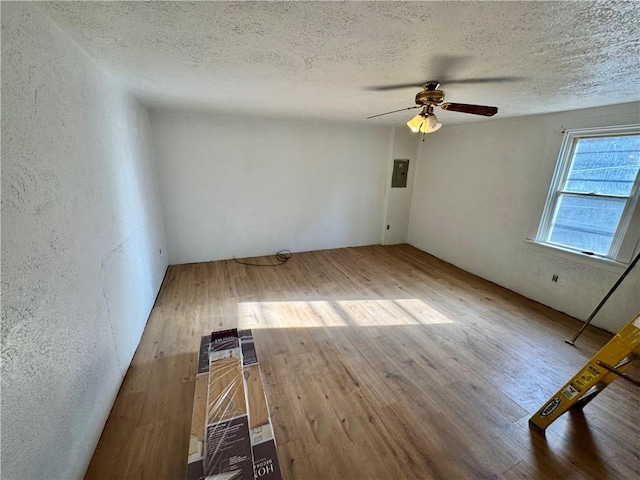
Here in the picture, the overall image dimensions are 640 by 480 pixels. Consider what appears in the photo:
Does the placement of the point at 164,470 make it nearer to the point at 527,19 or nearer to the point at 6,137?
the point at 6,137

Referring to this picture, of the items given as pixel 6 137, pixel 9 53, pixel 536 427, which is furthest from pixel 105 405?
pixel 536 427

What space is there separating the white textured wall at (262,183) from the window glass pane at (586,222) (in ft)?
8.54

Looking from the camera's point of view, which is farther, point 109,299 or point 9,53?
point 109,299

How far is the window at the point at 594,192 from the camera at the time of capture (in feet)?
8.15

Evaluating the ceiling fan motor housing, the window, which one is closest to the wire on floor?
the ceiling fan motor housing

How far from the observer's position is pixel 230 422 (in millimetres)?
1410

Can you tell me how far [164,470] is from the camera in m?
1.37

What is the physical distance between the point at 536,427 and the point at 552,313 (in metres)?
1.88

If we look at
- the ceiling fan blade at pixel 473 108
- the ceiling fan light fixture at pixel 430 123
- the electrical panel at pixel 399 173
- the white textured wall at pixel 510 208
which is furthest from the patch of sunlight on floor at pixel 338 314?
the electrical panel at pixel 399 173

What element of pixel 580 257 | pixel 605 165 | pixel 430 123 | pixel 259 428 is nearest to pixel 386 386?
pixel 259 428

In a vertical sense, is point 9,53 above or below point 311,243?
above

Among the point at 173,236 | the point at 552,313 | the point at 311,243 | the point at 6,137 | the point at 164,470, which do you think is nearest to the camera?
the point at 6,137

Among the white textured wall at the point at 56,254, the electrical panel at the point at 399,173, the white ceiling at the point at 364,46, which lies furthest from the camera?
the electrical panel at the point at 399,173

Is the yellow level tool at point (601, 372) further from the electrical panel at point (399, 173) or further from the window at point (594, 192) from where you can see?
the electrical panel at point (399, 173)
